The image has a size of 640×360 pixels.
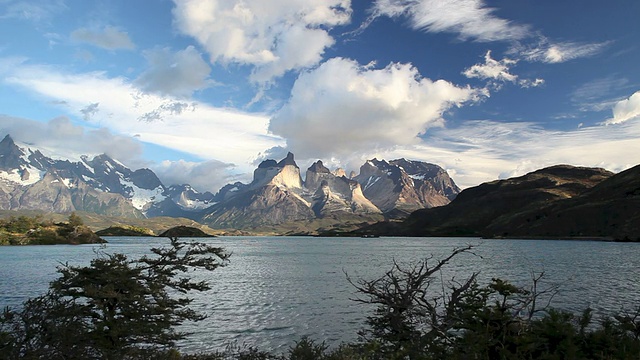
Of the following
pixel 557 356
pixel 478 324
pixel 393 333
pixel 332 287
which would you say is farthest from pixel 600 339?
pixel 332 287

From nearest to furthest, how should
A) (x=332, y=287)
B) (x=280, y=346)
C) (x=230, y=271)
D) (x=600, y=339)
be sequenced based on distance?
1. (x=600, y=339)
2. (x=280, y=346)
3. (x=332, y=287)
4. (x=230, y=271)

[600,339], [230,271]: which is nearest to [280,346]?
[600,339]

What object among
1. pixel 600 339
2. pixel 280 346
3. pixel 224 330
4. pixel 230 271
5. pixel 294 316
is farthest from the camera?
pixel 230 271

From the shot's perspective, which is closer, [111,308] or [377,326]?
[111,308]

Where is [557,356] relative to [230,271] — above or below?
above

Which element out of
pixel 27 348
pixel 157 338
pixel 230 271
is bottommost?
pixel 230 271

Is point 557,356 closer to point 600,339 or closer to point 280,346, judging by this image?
point 600,339

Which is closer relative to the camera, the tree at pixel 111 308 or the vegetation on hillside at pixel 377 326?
the vegetation on hillside at pixel 377 326

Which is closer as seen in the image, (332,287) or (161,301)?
(161,301)

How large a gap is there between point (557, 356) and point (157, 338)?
19.8 metres

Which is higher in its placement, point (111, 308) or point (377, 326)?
point (111, 308)

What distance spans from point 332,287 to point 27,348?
62997 millimetres

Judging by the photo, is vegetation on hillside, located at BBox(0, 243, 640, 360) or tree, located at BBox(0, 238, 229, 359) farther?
tree, located at BBox(0, 238, 229, 359)

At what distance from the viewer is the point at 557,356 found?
52.9 feet
